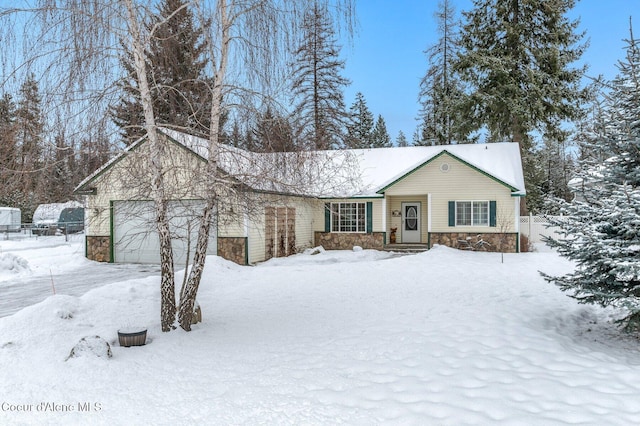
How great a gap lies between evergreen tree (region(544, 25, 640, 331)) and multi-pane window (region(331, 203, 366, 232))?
38.1ft

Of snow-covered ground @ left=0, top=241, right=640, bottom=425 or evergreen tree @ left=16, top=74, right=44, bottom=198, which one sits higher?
evergreen tree @ left=16, top=74, right=44, bottom=198

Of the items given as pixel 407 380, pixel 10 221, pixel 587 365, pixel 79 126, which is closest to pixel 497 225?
pixel 587 365

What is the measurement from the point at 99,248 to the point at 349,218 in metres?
9.43

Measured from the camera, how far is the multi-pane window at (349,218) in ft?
58.6

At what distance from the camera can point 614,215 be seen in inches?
208

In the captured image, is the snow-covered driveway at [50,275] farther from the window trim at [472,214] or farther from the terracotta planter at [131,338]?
the window trim at [472,214]

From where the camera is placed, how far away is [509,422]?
3.53 meters

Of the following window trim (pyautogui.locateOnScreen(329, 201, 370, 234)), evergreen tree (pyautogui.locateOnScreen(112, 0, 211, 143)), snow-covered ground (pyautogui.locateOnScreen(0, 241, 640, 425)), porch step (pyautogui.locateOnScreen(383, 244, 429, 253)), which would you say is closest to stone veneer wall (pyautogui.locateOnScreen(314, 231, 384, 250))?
window trim (pyautogui.locateOnScreen(329, 201, 370, 234))

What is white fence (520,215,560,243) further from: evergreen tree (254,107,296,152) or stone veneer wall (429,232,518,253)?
evergreen tree (254,107,296,152)

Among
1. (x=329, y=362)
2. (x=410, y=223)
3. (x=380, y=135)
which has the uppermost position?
(x=380, y=135)

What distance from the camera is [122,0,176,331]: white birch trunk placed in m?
5.59

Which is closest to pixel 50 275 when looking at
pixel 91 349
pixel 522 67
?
pixel 91 349

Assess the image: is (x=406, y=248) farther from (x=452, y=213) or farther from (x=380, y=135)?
(x=380, y=135)

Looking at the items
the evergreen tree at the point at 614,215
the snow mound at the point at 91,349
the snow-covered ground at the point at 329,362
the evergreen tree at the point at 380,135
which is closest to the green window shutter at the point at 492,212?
the snow-covered ground at the point at 329,362
